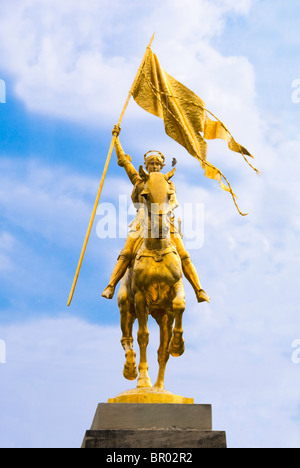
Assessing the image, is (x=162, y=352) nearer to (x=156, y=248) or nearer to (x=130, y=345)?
(x=130, y=345)

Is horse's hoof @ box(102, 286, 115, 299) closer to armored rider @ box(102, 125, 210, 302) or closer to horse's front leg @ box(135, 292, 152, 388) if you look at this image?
armored rider @ box(102, 125, 210, 302)

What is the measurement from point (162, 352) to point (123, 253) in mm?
2068

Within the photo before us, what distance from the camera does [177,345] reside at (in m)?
13.5

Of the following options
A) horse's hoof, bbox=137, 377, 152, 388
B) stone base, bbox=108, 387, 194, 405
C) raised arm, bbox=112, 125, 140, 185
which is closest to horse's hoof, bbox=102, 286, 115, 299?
horse's hoof, bbox=137, 377, 152, 388

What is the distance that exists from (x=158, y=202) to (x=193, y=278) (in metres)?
1.84

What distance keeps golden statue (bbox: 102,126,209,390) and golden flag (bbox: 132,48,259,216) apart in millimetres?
2162

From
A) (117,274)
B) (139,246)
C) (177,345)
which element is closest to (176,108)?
(139,246)

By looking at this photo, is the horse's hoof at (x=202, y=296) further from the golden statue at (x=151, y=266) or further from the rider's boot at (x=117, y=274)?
the rider's boot at (x=117, y=274)

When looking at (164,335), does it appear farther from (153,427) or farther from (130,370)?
(153,427)

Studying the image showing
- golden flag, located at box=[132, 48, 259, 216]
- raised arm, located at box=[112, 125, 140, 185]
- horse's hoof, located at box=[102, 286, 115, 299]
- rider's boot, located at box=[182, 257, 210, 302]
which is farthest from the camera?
golden flag, located at box=[132, 48, 259, 216]

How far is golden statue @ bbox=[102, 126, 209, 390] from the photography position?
13500mm

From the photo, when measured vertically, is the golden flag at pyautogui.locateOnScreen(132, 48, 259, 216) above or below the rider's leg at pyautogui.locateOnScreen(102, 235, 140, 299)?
→ above
